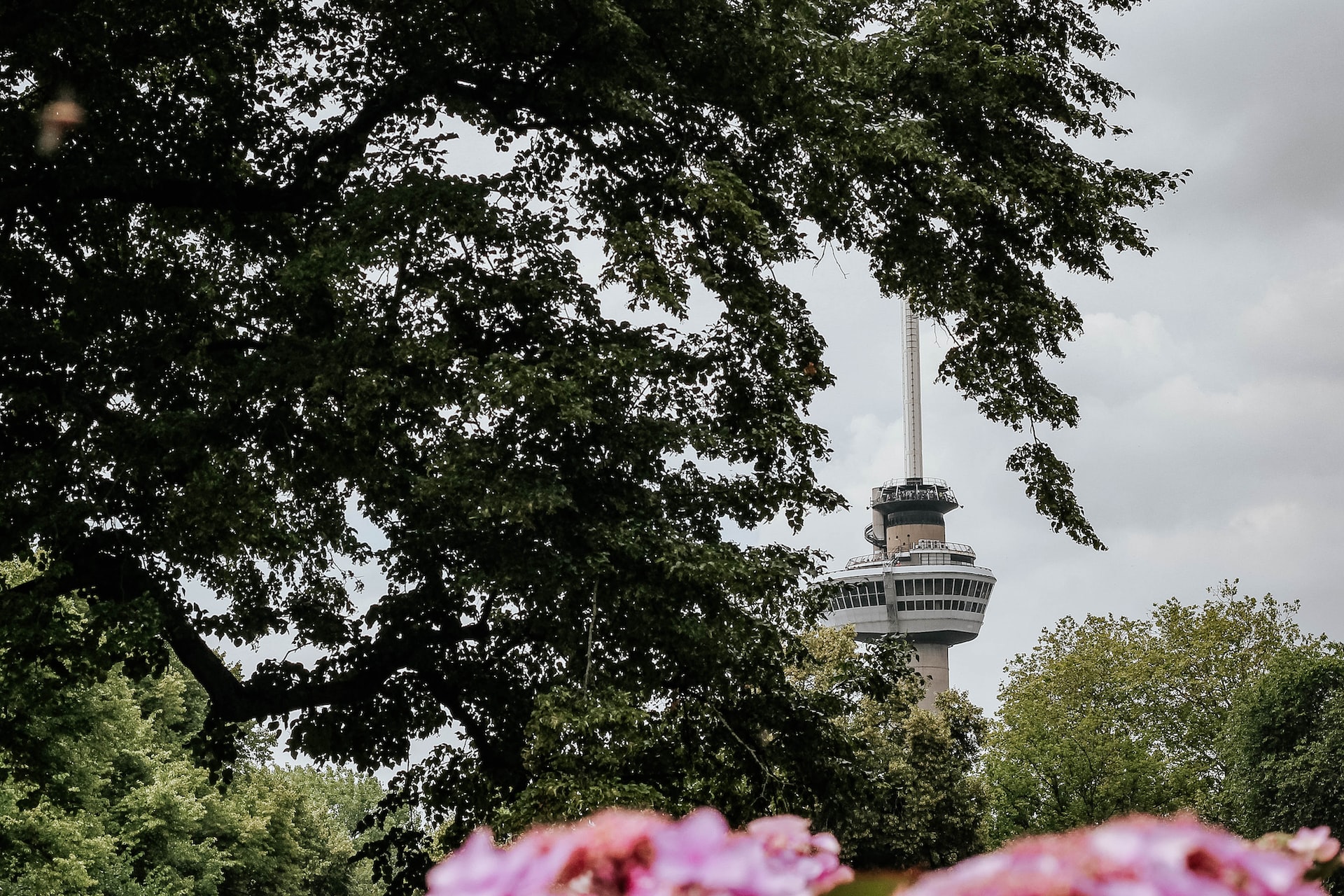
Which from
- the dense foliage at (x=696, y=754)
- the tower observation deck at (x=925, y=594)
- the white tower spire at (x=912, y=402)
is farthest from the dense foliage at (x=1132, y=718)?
the white tower spire at (x=912, y=402)

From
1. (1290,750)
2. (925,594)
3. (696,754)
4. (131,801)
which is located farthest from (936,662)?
(696,754)

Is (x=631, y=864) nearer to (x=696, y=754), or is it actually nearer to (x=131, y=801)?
(x=696, y=754)

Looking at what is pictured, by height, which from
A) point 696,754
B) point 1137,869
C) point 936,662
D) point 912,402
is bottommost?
point 1137,869

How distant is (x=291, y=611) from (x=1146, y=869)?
14.6 meters

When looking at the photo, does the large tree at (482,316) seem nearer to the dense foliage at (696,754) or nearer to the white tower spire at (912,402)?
the dense foliage at (696,754)

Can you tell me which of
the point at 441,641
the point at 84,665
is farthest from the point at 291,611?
the point at 84,665

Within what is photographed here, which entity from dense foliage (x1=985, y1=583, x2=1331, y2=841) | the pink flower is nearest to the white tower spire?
dense foliage (x1=985, y1=583, x2=1331, y2=841)

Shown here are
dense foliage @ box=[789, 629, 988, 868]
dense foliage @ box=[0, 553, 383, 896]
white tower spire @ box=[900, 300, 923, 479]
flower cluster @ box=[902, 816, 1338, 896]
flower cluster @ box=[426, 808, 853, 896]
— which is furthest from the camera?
white tower spire @ box=[900, 300, 923, 479]

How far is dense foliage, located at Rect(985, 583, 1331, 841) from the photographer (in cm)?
4131

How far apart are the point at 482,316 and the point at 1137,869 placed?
38.3 feet

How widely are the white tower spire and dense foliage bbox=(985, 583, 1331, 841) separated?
77596mm

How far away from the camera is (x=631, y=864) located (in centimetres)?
150

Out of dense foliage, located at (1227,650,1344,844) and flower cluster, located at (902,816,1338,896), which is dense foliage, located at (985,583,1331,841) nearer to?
dense foliage, located at (1227,650,1344,844)

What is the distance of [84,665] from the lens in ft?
40.8
